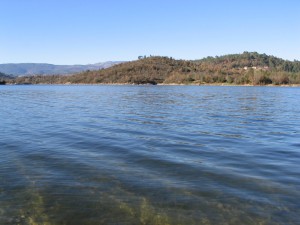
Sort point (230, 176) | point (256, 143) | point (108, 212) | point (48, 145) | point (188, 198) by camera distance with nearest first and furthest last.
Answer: point (108, 212) < point (188, 198) < point (230, 176) < point (48, 145) < point (256, 143)

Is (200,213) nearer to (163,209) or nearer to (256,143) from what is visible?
(163,209)

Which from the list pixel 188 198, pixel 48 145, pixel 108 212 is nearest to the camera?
pixel 108 212

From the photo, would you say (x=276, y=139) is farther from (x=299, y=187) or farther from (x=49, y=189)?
(x=49, y=189)

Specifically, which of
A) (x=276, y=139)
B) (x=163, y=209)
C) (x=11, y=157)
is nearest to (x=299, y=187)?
(x=163, y=209)

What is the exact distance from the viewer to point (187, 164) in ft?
54.5

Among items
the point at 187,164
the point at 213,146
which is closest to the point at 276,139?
the point at 213,146

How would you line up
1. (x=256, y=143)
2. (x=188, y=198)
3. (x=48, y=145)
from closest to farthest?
(x=188, y=198), (x=48, y=145), (x=256, y=143)

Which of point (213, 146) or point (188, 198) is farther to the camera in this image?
point (213, 146)

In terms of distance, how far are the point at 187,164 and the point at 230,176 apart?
258 centimetres

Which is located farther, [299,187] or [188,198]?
[299,187]

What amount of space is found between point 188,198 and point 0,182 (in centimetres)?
744

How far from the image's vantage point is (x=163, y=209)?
10.9m

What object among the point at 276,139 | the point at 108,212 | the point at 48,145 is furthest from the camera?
the point at 276,139

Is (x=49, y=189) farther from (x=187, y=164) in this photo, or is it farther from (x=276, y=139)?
(x=276, y=139)
